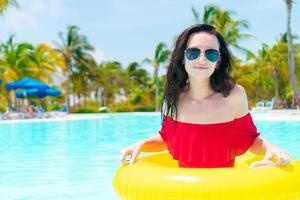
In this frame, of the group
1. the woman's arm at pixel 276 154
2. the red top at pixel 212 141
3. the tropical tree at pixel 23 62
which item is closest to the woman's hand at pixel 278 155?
the woman's arm at pixel 276 154

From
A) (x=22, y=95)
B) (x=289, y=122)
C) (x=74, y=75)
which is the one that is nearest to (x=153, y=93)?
(x=74, y=75)

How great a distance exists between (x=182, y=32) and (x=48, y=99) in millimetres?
42916

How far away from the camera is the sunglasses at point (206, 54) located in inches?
90.6

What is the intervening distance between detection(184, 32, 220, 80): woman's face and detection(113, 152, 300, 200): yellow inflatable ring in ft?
1.63

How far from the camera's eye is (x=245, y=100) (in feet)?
8.02

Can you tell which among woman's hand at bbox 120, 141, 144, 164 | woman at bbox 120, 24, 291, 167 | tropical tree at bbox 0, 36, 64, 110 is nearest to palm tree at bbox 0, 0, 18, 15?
tropical tree at bbox 0, 36, 64, 110

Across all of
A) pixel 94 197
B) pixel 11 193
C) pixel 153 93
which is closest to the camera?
pixel 94 197

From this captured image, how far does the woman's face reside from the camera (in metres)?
2.31

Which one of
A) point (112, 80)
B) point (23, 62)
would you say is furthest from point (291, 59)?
point (112, 80)

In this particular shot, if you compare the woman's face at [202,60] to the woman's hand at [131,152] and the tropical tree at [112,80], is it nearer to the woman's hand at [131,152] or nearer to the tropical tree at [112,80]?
the woman's hand at [131,152]

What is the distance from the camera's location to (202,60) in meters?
2.30

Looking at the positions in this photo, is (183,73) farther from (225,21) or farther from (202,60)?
(225,21)

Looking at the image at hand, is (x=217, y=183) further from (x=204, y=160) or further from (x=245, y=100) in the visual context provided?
(x=245, y=100)

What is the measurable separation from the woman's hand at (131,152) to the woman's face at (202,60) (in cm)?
52
